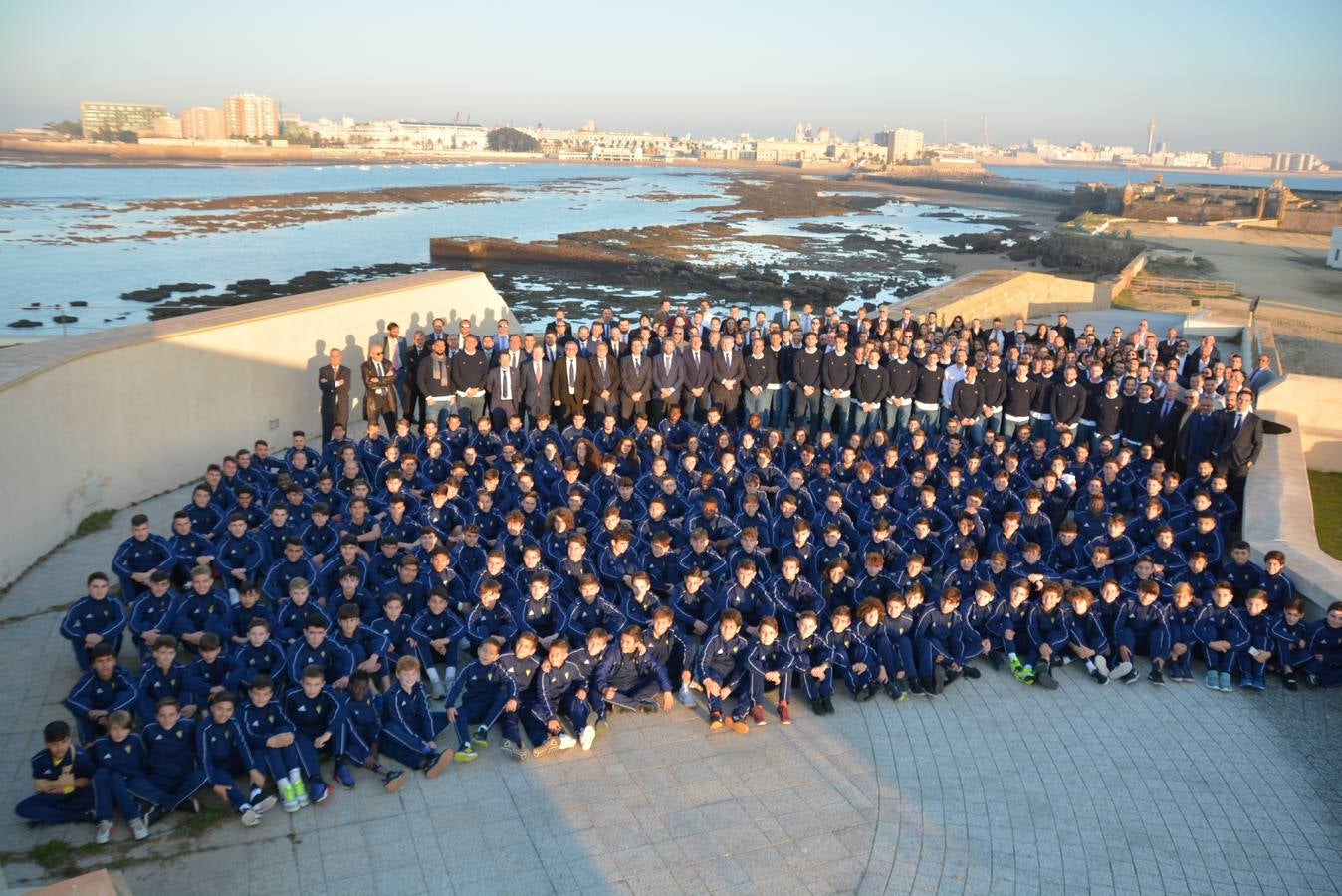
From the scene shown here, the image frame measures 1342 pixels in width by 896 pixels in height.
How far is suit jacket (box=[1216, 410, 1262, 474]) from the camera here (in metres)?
10.1

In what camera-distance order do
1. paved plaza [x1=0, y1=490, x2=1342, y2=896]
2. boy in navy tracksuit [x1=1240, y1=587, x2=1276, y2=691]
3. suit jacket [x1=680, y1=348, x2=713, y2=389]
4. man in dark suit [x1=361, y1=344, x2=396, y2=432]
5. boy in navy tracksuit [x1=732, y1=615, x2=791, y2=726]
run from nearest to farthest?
paved plaza [x1=0, y1=490, x2=1342, y2=896] < boy in navy tracksuit [x1=732, y1=615, x2=791, y2=726] < boy in navy tracksuit [x1=1240, y1=587, x2=1276, y2=691] < man in dark suit [x1=361, y1=344, x2=396, y2=432] < suit jacket [x1=680, y1=348, x2=713, y2=389]

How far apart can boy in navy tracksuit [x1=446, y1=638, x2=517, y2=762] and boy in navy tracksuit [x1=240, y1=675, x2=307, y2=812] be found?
1.06 meters

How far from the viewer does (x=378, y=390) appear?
11.7m

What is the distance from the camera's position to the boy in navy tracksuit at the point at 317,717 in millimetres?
5879

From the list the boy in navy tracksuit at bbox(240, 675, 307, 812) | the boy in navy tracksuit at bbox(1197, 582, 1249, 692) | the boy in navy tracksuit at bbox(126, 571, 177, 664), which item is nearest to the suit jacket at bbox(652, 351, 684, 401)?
the boy in navy tracksuit at bbox(126, 571, 177, 664)

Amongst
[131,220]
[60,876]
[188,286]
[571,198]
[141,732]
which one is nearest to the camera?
[60,876]

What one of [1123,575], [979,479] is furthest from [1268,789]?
[979,479]

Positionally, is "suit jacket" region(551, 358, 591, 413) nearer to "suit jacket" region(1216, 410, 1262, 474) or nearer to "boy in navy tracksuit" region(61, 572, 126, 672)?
"boy in navy tracksuit" region(61, 572, 126, 672)

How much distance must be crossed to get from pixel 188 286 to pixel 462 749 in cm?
3212

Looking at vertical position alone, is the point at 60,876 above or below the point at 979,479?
below

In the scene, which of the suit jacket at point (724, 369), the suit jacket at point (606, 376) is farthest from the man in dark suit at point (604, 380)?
the suit jacket at point (724, 369)

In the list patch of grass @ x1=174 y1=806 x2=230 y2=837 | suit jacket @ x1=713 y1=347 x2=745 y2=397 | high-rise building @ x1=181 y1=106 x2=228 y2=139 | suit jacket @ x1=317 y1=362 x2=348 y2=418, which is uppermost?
high-rise building @ x1=181 y1=106 x2=228 y2=139

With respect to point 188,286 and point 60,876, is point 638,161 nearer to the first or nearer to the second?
point 188,286

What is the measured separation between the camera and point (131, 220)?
2180 inches
